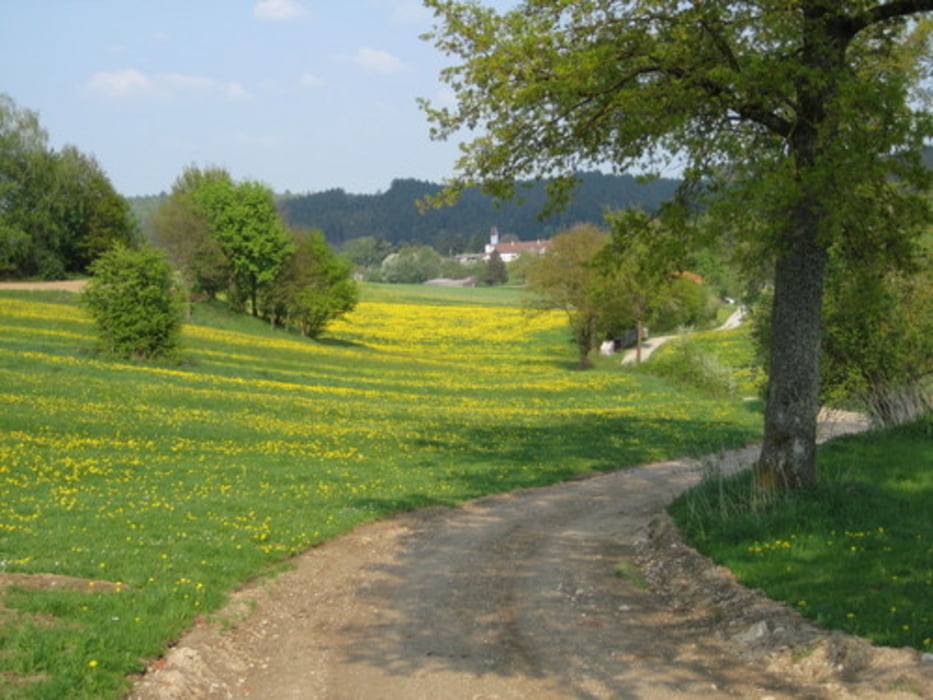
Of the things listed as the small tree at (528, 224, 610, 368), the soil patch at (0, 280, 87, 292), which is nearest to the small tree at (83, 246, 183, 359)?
the soil patch at (0, 280, 87, 292)

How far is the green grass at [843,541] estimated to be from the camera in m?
8.87

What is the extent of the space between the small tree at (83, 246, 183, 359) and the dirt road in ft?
107

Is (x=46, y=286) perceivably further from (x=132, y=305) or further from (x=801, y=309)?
(x=801, y=309)

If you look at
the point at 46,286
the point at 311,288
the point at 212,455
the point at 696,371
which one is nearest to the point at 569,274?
the point at 696,371

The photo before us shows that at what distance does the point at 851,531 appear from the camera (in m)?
11.6

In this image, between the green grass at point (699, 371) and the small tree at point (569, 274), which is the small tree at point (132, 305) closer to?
the green grass at point (699, 371)

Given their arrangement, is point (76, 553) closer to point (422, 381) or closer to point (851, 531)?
point (851, 531)

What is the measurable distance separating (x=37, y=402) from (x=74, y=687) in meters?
21.4

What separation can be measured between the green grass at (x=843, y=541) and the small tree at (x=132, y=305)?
114 feet

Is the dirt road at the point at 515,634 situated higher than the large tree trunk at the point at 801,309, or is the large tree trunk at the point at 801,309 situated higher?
the large tree trunk at the point at 801,309

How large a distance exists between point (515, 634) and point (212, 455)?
14474 millimetres

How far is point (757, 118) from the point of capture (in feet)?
47.3

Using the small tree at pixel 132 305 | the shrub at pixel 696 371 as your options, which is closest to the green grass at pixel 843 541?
the shrub at pixel 696 371

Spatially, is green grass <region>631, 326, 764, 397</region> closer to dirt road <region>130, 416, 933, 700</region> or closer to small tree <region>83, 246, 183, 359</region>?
small tree <region>83, 246, 183, 359</region>
